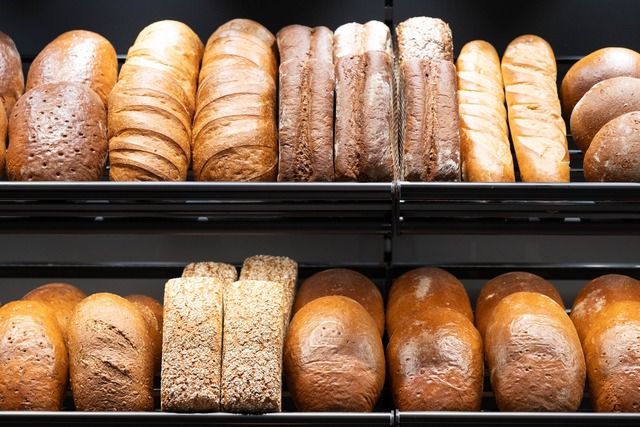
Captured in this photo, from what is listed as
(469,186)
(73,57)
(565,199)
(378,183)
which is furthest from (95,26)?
(565,199)

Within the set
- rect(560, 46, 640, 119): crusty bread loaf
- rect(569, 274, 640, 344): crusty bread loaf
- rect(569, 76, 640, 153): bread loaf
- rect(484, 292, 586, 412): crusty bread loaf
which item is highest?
rect(560, 46, 640, 119): crusty bread loaf

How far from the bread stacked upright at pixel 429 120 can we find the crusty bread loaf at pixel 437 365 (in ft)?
1.22

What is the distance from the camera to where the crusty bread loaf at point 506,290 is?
2.32m

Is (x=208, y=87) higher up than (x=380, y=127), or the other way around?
(x=208, y=87)

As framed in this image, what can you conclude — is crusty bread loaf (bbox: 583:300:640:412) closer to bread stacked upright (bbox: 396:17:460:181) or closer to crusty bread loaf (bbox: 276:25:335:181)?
bread stacked upright (bbox: 396:17:460:181)

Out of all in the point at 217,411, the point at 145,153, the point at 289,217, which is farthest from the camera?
the point at 289,217

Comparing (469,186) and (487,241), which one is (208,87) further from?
(487,241)

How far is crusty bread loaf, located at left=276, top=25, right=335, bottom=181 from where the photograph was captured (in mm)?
2128

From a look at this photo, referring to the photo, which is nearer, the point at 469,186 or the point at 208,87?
the point at 469,186

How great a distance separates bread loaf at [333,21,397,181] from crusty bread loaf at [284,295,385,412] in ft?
1.17

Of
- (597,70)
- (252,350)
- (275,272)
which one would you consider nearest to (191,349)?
(252,350)

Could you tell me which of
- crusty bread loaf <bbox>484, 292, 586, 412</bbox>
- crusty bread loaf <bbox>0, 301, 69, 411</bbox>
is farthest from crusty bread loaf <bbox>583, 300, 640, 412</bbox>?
crusty bread loaf <bbox>0, 301, 69, 411</bbox>

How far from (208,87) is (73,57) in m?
Result: 0.43

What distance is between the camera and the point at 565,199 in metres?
2.04
